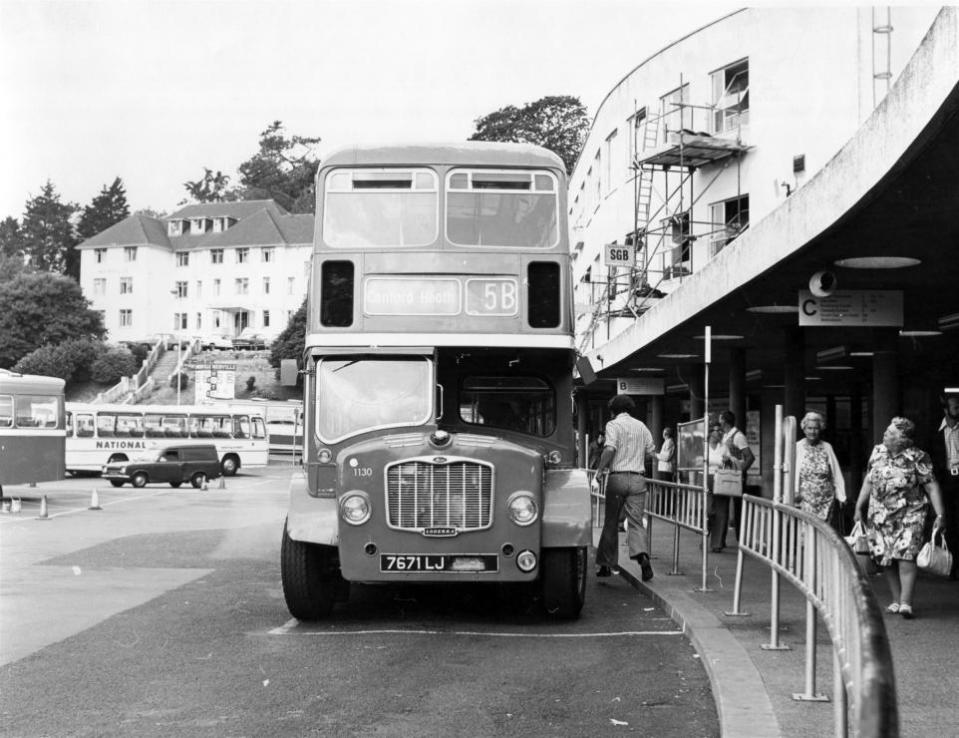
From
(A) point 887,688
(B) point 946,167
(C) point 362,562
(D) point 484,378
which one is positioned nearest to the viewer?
(A) point 887,688

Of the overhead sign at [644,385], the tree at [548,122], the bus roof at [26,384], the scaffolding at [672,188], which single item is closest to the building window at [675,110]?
the scaffolding at [672,188]

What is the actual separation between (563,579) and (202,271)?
111 m

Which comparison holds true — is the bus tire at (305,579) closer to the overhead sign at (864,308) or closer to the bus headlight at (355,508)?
the bus headlight at (355,508)

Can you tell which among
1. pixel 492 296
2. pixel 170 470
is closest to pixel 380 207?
pixel 492 296

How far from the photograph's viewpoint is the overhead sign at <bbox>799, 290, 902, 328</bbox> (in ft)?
49.4

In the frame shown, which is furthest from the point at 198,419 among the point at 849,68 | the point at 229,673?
the point at 229,673

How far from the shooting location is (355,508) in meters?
10.1

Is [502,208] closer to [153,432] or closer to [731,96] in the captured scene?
[731,96]

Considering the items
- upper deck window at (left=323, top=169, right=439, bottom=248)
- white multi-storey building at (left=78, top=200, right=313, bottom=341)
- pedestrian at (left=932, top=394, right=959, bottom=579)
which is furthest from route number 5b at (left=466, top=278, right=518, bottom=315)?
white multi-storey building at (left=78, top=200, right=313, bottom=341)

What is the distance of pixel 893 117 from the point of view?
28.0ft

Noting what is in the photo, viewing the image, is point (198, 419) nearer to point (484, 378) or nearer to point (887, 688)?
point (484, 378)

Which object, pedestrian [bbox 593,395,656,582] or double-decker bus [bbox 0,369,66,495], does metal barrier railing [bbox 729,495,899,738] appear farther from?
double-decker bus [bbox 0,369,66,495]

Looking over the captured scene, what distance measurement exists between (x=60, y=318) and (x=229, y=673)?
283ft

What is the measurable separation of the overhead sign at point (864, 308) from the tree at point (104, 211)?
138 metres
